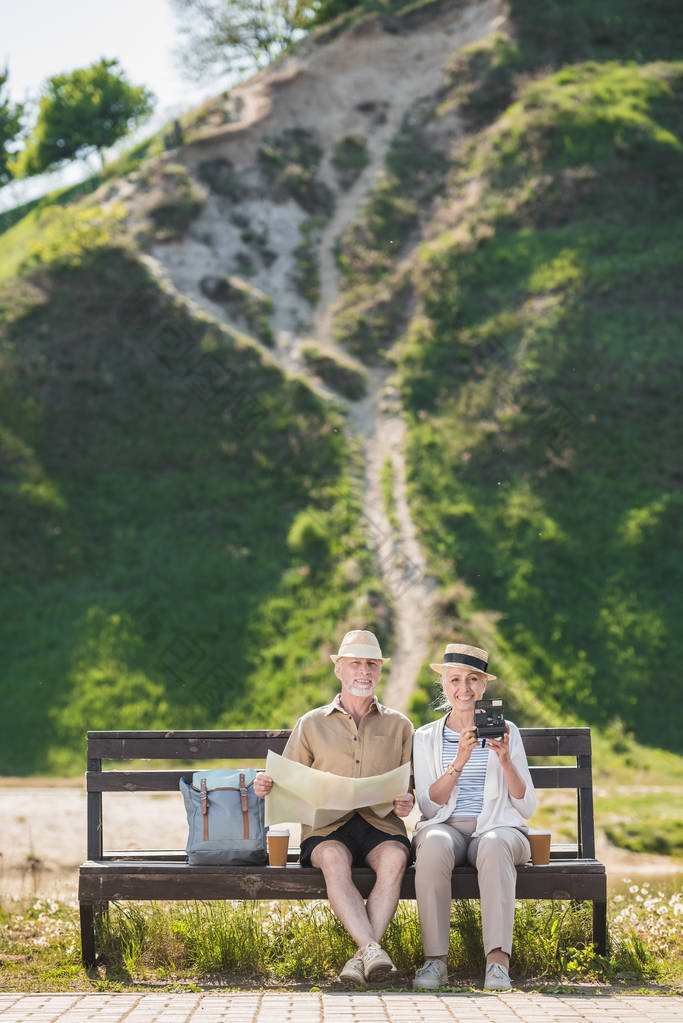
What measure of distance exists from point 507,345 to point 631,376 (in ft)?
10.6

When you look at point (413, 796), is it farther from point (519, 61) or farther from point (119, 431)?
point (519, 61)

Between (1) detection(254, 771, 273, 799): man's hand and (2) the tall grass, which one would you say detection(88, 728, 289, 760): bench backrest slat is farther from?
(2) the tall grass

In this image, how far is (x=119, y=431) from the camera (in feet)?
85.5

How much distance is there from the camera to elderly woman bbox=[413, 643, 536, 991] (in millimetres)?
5406

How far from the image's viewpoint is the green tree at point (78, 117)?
42.9 meters

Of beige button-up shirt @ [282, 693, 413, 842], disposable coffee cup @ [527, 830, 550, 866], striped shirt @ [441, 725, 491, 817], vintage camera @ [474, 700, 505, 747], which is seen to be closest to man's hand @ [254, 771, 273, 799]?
beige button-up shirt @ [282, 693, 413, 842]

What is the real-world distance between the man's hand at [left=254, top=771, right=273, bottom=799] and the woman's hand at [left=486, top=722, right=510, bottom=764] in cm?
127

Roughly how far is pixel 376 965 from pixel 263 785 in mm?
1245

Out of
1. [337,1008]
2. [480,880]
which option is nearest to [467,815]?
[480,880]

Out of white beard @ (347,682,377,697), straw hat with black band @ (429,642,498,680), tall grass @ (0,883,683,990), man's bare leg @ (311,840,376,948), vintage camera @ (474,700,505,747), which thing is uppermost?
straw hat with black band @ (429,642,498,680)

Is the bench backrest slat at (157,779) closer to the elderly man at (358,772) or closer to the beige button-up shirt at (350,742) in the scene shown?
the elderly man at (358,772)

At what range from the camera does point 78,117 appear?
1692 inches

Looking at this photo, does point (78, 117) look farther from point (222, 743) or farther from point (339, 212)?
point (222, 743)

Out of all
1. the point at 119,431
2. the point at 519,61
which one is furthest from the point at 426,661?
the point at 519,61
